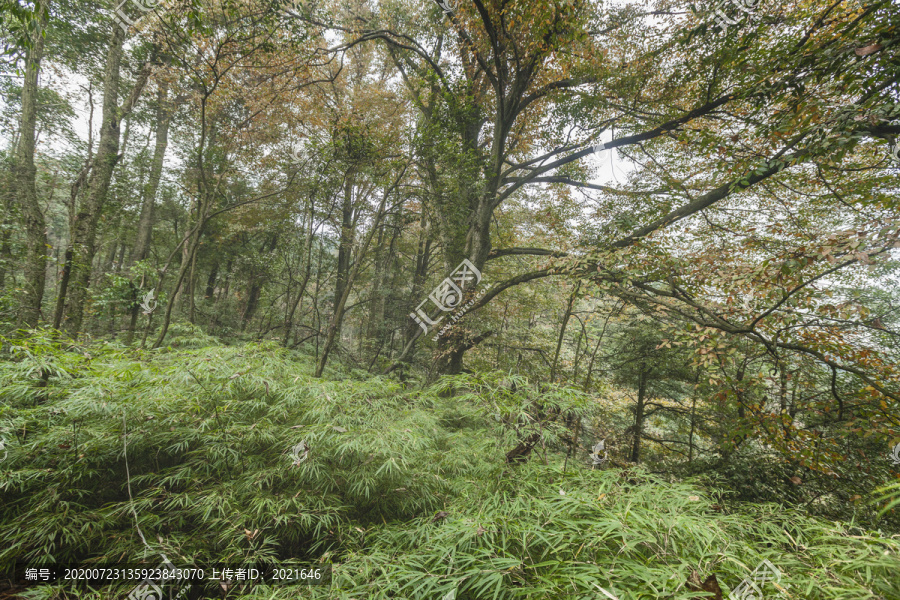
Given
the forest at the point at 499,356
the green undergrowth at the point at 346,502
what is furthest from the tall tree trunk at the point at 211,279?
→ the green undergrowth at the point at 346,502

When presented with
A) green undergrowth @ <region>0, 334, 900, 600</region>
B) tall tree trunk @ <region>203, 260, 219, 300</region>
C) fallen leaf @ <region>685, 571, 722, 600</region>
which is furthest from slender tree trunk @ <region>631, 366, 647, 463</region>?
tall tree trunk @ <region>203, 260, 219, 300</region>

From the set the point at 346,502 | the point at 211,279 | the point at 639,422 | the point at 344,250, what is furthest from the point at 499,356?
the point at 211,279

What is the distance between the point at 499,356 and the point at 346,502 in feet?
19.1

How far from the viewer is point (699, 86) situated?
416 cm

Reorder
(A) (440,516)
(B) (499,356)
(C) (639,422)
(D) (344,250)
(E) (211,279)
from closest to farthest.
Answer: (A) (440,516) → (C) (639,422) → (B) (499,356) → (D) (344,250) → (E) (211,279)

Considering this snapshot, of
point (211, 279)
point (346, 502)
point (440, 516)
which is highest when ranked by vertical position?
point (211, 279)

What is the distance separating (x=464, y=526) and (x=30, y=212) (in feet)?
18.3

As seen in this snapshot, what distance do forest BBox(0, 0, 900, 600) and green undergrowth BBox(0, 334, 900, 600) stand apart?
0.02 m

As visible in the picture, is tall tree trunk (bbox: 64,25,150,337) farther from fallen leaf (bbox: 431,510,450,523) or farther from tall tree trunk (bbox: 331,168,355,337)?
fallen leaf (bbox: 431,510,450,523)

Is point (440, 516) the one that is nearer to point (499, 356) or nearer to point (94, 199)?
point (94, 199)

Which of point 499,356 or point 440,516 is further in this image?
point 499,356

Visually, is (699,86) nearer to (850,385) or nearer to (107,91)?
(850,385)

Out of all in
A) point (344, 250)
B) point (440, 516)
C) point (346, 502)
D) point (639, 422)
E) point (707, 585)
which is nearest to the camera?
point (707, 585)

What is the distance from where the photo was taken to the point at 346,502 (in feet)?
6.80
